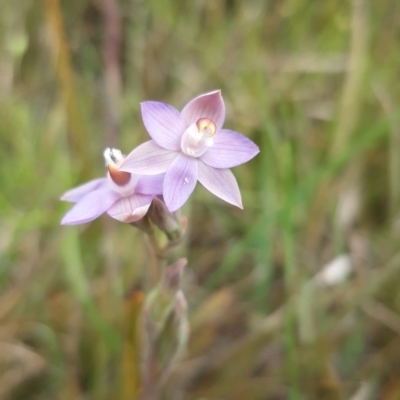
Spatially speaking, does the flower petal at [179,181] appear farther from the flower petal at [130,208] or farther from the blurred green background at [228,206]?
the blurred green background at [228,206]

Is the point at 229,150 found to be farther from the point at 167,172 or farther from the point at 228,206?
the point at 228,206

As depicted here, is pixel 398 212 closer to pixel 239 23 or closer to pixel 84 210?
pixel 239 23

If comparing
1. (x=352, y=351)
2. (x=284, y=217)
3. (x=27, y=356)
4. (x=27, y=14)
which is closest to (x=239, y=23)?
(x=27, y=14)

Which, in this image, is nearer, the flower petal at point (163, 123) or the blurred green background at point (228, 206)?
the flower petal at point (163, 123)

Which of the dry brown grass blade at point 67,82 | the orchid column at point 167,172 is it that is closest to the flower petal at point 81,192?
the orchid column at point 167,172

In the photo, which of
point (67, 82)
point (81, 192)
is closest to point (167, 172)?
point (81, 192)

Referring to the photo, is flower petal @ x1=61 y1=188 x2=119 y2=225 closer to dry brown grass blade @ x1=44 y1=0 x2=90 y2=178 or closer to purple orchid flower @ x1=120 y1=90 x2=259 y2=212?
purple orchid flower @ x1=120 y1=90 x2=259 y2=212
